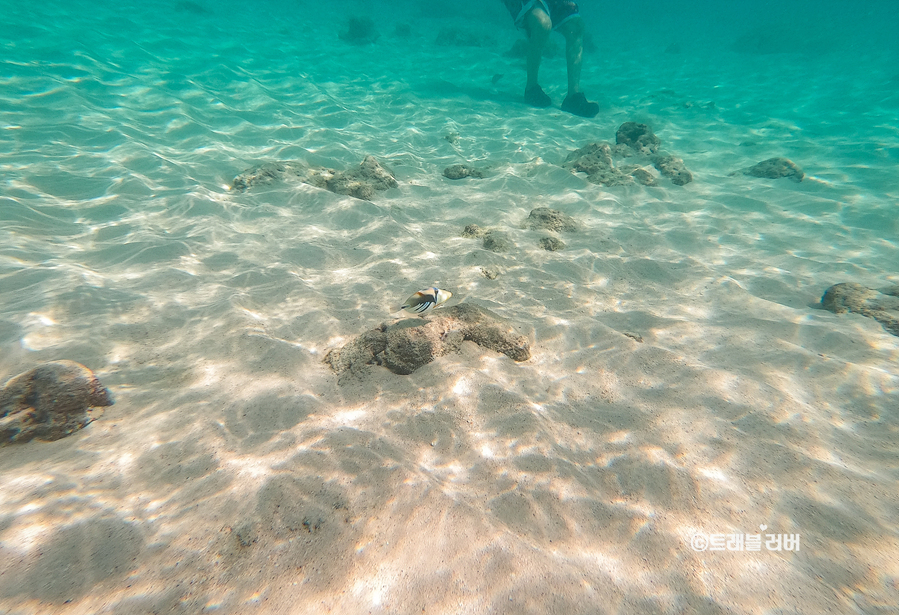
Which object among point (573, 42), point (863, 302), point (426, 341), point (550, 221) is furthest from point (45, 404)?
point (573, 42)

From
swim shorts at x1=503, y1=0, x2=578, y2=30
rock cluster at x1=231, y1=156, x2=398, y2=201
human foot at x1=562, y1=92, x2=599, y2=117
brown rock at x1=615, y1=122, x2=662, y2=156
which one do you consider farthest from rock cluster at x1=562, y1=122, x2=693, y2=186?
swim shorts at x1=503, y1=0, x2=578, y2=30

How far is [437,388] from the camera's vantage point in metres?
3.14

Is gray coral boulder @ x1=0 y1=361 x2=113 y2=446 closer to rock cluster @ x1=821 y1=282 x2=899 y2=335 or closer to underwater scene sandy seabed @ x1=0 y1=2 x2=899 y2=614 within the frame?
underwater scene sandy seabed @ x1=0 y1=2 x2=899 y2=614

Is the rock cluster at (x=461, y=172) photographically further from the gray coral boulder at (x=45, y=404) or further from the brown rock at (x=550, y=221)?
the gray coral boulder at (x=45, y=404)

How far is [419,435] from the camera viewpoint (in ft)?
9.19

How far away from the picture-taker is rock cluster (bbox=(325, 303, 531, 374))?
129 inches

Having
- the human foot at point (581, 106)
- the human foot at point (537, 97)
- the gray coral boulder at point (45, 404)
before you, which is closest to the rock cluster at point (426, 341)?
the gray coral boulder at point (45, 404)

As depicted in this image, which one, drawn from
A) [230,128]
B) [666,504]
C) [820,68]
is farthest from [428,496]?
[820,68]

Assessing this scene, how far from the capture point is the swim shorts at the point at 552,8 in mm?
11367

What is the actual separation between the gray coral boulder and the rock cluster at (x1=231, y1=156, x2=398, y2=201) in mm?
4765

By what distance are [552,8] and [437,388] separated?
535 inches

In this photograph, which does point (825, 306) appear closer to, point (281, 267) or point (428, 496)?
point (428, 496)

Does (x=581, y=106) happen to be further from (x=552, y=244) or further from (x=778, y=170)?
(x=552, y=244)

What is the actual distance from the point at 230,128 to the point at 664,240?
10215 mm
